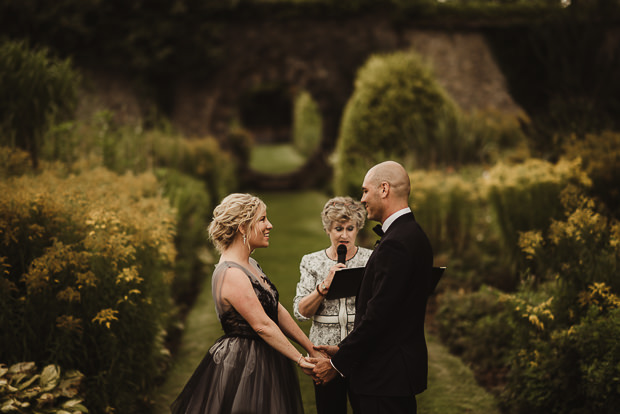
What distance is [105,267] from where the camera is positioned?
3561 mm

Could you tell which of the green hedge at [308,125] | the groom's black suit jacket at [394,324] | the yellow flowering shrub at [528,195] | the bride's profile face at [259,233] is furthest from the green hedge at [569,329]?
the green hedge at [308,125]

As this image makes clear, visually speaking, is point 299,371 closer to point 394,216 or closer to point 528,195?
point 394,216

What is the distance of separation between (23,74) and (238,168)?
11.7 metres

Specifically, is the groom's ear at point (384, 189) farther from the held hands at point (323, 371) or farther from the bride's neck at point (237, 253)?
the held hands at point (323, 371)

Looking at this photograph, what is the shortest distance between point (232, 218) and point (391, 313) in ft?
3.08

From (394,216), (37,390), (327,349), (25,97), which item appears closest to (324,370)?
(327,349)

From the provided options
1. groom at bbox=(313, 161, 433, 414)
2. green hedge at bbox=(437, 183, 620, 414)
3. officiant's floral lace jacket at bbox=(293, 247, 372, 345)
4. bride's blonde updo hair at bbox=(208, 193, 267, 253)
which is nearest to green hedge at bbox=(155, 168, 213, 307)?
officiant's floral lace jacket at bbox=(293, 247, 372, 345)

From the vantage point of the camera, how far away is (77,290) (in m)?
3.47

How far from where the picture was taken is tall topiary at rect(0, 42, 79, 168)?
5996mm

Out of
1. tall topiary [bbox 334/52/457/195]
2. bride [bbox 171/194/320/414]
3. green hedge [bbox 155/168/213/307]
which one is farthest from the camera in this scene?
tall topiary [bbox 334/52/457/195]

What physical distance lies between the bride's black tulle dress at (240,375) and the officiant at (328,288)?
22 cm

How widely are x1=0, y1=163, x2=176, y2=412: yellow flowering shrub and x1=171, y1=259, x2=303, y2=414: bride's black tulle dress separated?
0.86m

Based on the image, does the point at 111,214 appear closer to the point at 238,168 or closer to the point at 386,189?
the point at 386,189

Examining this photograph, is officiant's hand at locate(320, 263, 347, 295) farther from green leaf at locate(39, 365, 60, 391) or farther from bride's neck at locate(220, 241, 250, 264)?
green leaf at locate(39, 365, 60, 391)
